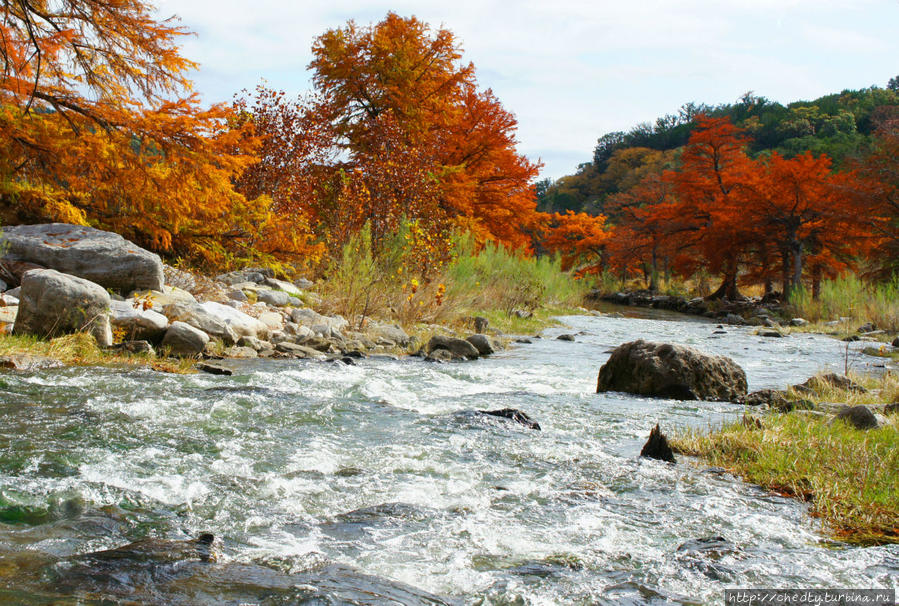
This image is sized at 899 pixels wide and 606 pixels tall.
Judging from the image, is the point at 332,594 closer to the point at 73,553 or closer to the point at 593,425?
the point at 73,553

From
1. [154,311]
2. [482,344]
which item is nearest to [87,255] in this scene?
[154,311]

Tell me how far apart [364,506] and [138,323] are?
13.9 feet

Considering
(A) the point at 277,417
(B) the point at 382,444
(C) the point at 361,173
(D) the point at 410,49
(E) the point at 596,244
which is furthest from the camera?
(E) the point at 596,244

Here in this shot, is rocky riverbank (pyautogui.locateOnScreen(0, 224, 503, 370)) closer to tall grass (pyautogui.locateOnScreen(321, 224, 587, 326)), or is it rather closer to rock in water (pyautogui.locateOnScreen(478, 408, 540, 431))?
tall grass (pyautogui.locateOnScreen(321, 224, 587, 326))

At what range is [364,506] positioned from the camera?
8.24 feet

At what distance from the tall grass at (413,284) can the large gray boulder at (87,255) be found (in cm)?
249

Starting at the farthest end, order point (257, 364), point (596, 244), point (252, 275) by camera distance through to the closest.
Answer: point (596, 244) → point (252, 275) → point (257, 364)

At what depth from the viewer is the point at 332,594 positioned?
1720 mm

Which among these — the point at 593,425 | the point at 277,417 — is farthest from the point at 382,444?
the point at 593,425

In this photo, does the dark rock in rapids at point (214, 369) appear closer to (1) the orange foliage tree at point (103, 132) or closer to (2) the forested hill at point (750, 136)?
(1) the orange foliage tree at point (103, 132)

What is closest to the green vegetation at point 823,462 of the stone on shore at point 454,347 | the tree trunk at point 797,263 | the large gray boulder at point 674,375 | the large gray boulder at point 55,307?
the large gray boulder at point 674,375

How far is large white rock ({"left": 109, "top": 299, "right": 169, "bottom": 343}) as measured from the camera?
5.74 metres

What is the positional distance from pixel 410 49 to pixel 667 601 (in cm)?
1682

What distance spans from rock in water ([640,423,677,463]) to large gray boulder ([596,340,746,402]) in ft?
6.83
